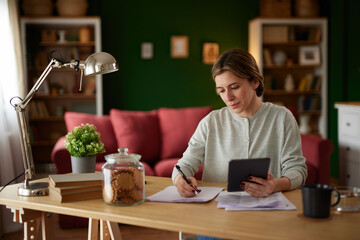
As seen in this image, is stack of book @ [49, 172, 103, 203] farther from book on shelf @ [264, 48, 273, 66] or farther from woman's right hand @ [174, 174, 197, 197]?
book on shelf @ [264, 48, 273, 66]

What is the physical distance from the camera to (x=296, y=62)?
589 centimetres

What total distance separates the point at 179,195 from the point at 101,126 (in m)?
2.44

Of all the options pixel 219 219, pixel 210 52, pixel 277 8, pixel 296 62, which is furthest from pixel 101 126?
pixel 296 62

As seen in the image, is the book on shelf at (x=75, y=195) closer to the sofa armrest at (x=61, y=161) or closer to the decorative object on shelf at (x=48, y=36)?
the sofa armrest at (x=61, y=161)

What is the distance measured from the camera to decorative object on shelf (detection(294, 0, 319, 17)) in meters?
5.60

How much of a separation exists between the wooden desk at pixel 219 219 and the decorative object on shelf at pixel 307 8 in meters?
4.51

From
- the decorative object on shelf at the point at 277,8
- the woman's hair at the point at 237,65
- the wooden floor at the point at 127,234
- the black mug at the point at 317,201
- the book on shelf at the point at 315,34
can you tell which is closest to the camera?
the black mug at the point at 317,201

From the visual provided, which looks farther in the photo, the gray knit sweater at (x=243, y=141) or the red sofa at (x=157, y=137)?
the red sofa at (x=157, y=137)

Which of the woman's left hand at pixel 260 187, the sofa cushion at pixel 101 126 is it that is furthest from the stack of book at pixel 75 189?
the sofa cushion at pixel 101 126

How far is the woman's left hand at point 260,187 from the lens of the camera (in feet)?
4.85

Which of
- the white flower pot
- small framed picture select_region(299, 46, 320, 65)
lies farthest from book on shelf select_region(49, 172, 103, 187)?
small framed picture select_region(299, 46, 320, 65)

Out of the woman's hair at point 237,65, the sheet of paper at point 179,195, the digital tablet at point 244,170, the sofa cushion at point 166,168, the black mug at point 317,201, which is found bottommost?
the sofa cushion at point 166,168

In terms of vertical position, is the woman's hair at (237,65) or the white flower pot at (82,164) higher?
the woman's hair at (237,65)

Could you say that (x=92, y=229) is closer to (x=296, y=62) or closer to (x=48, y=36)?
(x=48, y=36)
